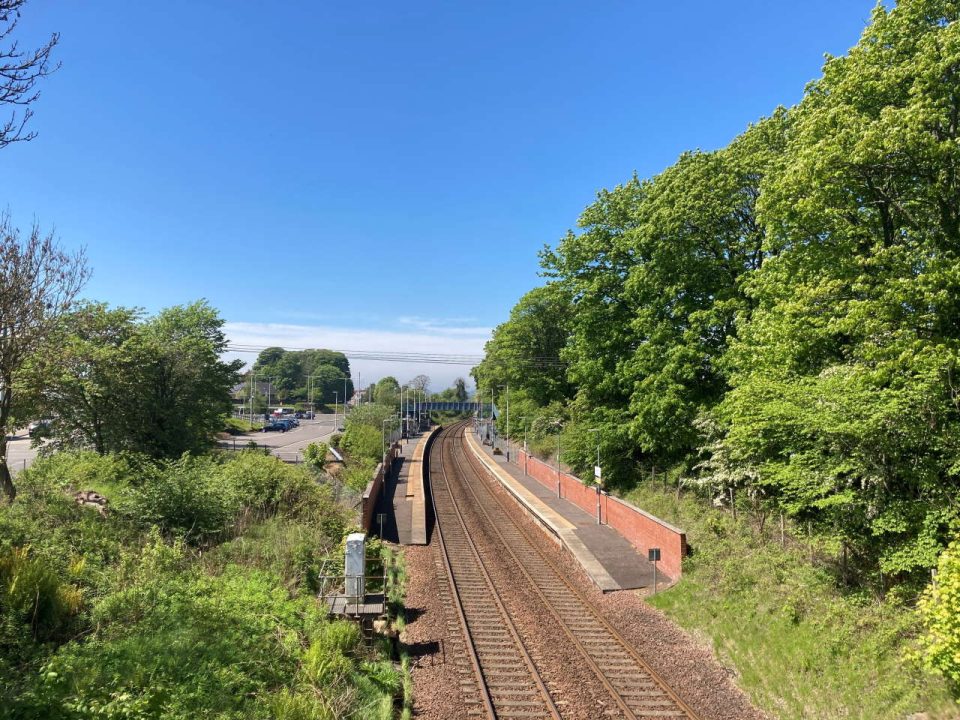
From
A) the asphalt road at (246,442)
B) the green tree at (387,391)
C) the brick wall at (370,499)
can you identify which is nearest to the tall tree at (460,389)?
the green tree at (387,391)

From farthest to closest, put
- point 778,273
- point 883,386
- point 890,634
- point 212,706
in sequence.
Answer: point 778,273
point 883,386
point 890,634
point 212,706

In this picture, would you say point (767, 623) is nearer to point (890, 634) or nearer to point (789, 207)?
point (890, 634)

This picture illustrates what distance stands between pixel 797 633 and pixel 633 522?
28.7 ft

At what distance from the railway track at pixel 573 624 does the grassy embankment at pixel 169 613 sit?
11.5ft

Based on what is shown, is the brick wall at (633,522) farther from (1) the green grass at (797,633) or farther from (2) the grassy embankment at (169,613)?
(2) the grassy embankment at (169,613)

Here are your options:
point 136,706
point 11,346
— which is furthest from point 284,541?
point 136,706

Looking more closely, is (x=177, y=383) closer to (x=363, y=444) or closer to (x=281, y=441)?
(x=363, y=444)

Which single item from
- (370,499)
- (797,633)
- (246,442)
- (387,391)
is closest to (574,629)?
(797,633)

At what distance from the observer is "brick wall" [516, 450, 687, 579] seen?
1673 centimetres

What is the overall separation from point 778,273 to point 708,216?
20.8 feet

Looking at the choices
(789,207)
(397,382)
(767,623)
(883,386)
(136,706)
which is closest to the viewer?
(136,706)

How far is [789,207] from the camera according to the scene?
43.5 feet

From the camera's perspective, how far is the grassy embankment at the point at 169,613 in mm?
7344

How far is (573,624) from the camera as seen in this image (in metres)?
14.2
